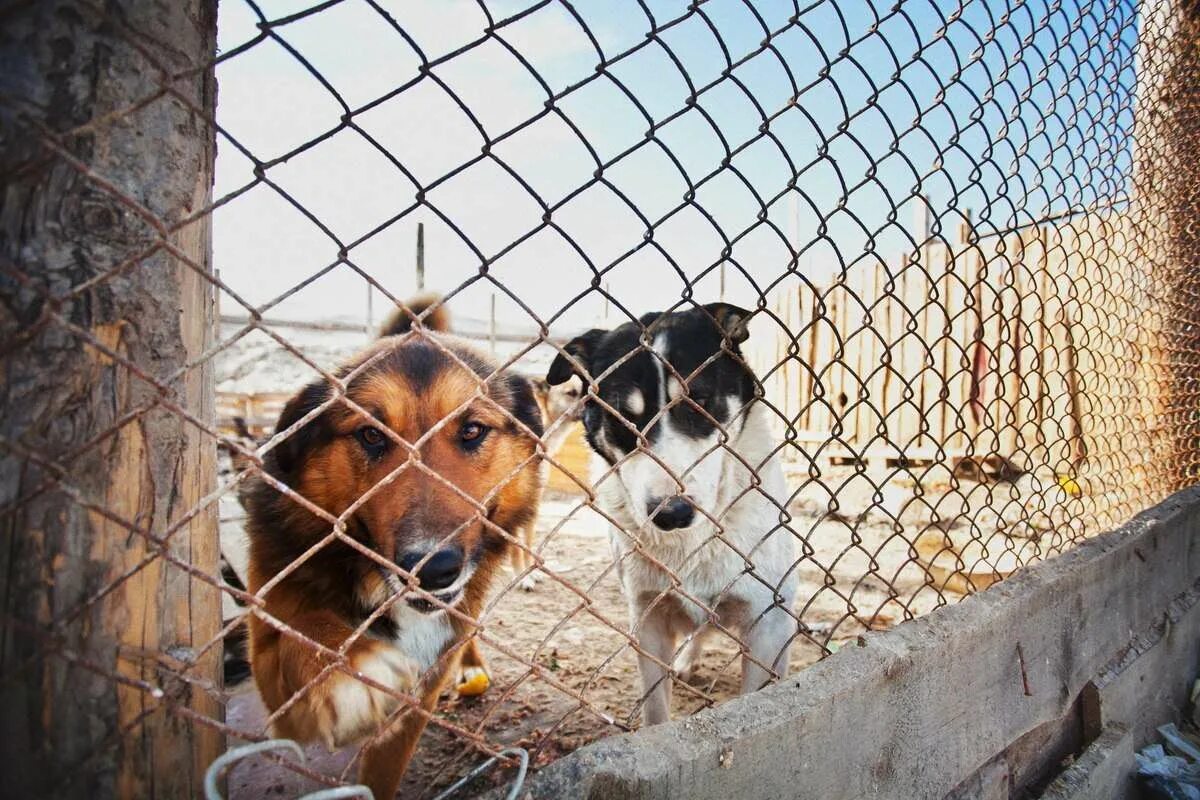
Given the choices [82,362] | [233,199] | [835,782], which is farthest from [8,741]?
[835,782]

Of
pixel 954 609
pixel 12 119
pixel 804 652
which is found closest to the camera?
pixel 12 119

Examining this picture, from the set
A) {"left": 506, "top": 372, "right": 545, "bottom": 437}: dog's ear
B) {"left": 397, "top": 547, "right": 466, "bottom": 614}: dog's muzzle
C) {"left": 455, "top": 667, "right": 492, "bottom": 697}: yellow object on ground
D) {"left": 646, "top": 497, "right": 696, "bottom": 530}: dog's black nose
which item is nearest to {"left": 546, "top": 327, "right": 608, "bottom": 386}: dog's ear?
{"left": 506, "top": 372, "right": 545, "bottom": 437}: dog's ear

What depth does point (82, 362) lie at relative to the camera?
0.69 m

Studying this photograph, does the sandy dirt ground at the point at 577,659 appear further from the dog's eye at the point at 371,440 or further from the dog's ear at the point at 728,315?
the dog's ear at the point at 728,315

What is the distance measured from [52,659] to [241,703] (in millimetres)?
2879

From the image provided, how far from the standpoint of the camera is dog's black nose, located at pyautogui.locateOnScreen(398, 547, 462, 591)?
1.71 m

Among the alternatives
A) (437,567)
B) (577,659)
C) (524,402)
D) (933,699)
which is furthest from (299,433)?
(577,659)

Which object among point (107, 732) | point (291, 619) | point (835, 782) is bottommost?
point (835, 782)

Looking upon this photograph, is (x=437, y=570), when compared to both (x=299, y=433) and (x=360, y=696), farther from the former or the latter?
(x=299, y=433)

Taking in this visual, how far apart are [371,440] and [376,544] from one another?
1.22 feet

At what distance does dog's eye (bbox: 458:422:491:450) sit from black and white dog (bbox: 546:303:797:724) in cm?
41

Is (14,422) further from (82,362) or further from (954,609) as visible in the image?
(954,609)

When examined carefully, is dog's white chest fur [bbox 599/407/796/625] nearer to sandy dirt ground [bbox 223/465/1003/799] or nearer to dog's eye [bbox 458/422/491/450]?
sandy dirt ground [bbox 223/465/1003/799]

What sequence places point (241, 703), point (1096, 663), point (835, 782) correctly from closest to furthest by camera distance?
point (835, 782), point (1096, 663), point (241, 703)
